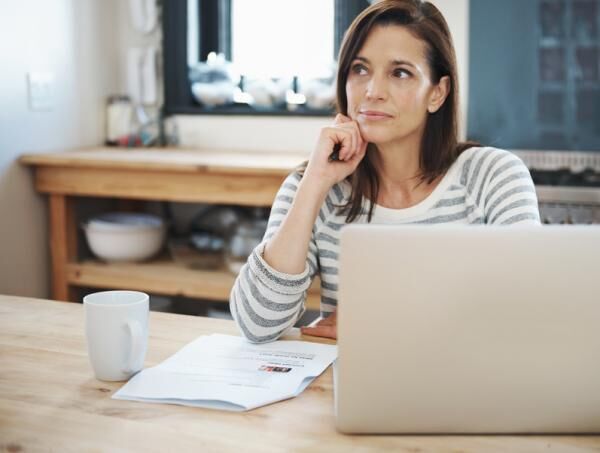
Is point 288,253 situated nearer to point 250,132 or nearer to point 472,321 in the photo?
point 472,321

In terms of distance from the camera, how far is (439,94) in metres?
1.64

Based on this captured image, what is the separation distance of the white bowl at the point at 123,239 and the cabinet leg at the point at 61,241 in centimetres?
6

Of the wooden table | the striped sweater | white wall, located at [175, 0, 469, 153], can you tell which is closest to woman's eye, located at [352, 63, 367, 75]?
the striped sweater

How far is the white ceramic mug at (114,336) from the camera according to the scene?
40.8 inches

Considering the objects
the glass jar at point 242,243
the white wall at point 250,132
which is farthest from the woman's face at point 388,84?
the white wall at point 250,132

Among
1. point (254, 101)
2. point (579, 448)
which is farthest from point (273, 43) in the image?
point (579, 448)

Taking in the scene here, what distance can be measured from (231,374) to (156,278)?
164 cm

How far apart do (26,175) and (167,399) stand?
1.93 meters

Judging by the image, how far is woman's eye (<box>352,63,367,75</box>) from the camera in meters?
1.58

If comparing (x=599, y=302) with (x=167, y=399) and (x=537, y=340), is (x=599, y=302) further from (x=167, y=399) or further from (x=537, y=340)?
(x=167, y=399)

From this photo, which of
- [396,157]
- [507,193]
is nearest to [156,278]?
[396,157]

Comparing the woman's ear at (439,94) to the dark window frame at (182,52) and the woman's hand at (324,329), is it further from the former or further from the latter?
the dark window frame at (182,52)

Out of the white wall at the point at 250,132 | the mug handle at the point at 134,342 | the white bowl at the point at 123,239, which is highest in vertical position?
the white wall at the point at 250,132

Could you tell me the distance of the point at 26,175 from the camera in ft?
8.89
